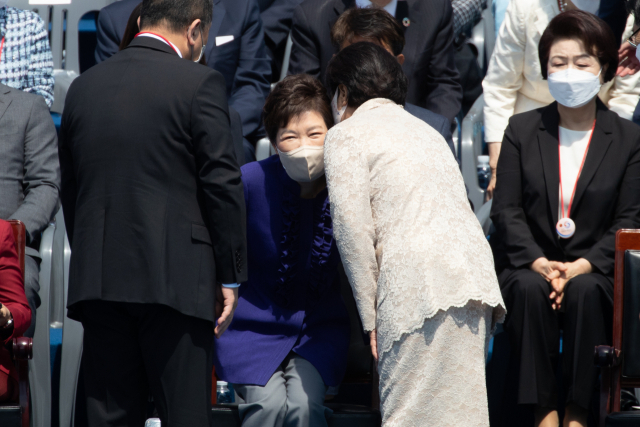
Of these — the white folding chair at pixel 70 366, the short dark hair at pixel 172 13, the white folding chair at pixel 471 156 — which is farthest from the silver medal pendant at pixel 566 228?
the white folding chair at pixel 70 366

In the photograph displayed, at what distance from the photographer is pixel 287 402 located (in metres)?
2.86

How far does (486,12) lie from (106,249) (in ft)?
12.0

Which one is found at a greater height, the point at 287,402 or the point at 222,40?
the point at 222,40

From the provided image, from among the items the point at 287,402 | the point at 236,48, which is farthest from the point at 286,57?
the point at 287,402

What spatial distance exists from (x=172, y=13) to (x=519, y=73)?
7.96 feet

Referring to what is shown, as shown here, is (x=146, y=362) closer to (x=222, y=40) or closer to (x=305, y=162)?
(x=305, y=162)

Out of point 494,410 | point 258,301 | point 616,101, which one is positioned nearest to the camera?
point 258,301

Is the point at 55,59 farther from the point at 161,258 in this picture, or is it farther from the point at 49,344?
the point at 161,258

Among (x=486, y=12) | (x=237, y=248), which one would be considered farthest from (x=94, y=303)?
(x=486, y=12)

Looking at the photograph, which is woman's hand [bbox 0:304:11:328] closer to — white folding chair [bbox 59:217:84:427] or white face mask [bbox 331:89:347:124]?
white folding chair [bbox 59:217:84:427]

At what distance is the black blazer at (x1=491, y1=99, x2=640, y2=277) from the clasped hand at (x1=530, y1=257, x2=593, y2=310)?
0.03m

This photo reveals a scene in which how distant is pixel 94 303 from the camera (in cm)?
245

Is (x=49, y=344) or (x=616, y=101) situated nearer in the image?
(x=49, y=344)

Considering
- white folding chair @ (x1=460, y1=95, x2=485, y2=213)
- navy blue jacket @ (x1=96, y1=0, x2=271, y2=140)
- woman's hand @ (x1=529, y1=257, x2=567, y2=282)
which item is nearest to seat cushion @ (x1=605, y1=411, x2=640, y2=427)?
woman's hand @ (x1=529, y1=257, x2=567, y2=282)
